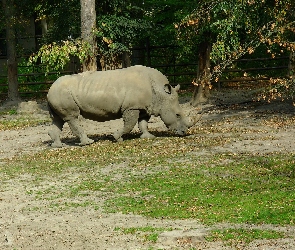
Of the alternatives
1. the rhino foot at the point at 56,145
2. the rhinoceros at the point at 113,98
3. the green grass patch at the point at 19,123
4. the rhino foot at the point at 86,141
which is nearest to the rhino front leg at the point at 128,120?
the rhinoceros at the point at 113,98

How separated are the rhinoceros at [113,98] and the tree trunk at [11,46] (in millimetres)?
9766

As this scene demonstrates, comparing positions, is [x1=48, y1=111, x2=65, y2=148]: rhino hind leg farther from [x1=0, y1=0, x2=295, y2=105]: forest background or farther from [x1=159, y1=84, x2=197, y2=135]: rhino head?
[x1=0, y1=0, x2=295, y2=105]: forest background

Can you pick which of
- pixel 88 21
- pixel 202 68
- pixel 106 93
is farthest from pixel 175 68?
pixel 106 93

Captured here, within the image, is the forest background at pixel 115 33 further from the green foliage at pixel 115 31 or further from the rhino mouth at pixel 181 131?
the rhino mouth at pixel 181 131

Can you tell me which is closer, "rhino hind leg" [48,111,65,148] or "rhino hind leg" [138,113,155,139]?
"rhino hind leg" [48,111,65,148]

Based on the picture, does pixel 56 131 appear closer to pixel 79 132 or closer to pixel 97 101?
pixel 79 132

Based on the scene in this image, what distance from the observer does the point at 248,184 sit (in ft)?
39.4

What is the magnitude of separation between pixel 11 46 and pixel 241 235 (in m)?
18.9

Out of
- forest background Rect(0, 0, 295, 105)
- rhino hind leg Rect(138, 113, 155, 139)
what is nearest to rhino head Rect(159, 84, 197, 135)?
rhino hind leg Rect(138, 113, 155, 139)

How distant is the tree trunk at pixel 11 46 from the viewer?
1030 inches

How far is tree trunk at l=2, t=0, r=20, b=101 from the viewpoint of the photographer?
2616 centimetres

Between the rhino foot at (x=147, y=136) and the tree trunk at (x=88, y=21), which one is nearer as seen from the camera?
the rhino foot at (x=147, y=136)

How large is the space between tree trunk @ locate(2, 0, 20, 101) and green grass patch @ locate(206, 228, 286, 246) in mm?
18522

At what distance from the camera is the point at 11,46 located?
87.0 ft
